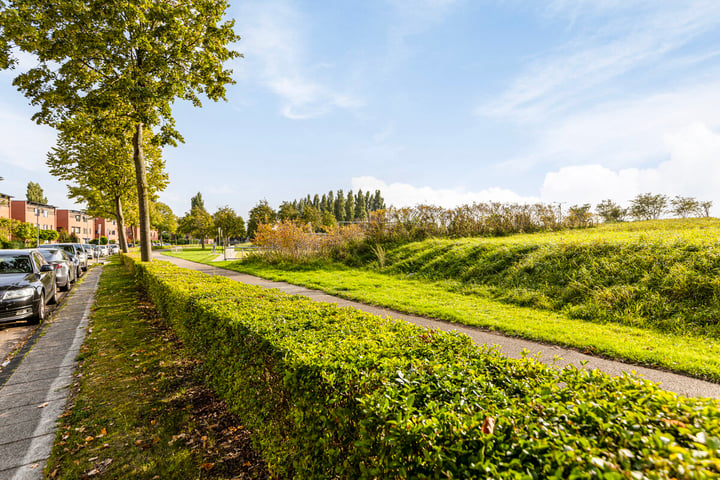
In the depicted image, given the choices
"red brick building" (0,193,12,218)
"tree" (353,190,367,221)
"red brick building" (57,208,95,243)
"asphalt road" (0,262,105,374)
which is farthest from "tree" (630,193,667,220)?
"red brick building" (57,208,95,243)

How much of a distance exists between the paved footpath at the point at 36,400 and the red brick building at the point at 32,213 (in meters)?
58.9

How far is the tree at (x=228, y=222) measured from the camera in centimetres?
4297

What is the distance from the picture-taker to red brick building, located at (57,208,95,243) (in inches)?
2525

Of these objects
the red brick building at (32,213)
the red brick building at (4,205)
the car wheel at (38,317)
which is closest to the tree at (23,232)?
the red brick building at (4,205)

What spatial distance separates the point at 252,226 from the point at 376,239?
107ft

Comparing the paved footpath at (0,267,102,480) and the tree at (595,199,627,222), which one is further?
the tree at (595,199,627,222)

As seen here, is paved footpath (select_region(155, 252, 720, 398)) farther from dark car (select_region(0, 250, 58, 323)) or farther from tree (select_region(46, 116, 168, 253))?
tree (select_region(46, 116, 168, 253))

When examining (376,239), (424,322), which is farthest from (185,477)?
(376,239)

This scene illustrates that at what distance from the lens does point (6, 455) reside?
3170mm

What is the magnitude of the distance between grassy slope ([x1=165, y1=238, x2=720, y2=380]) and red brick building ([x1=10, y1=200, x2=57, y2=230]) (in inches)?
2379

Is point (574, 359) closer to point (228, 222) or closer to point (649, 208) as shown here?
point (649, 208)

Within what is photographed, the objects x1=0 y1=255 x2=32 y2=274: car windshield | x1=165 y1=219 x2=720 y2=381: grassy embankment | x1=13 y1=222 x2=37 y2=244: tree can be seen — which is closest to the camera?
x1=165 y1=219 x2=720 y2=381: grassy embankment

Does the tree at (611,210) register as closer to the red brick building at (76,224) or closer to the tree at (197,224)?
the tree at (197,224)

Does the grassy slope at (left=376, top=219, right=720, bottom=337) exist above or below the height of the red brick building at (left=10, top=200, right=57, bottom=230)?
below
